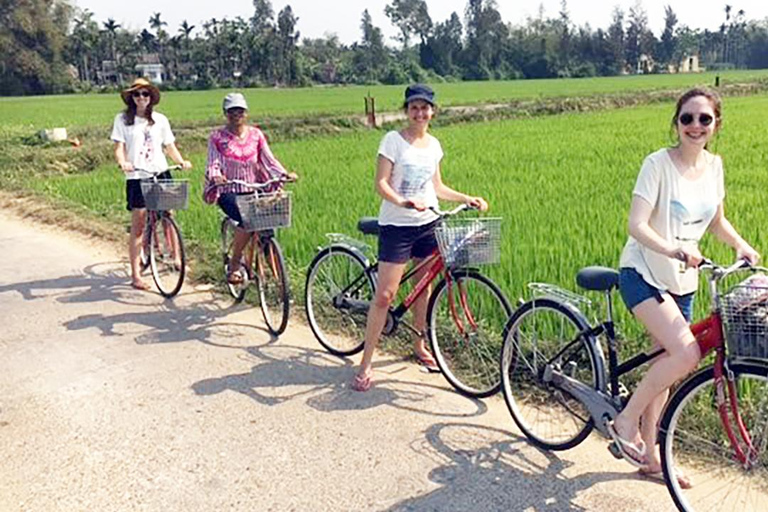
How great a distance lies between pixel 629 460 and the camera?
314 cm

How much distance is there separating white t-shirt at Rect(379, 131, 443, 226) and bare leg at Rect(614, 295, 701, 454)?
59.0 inches

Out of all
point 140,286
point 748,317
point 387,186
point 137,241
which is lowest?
point 140,286

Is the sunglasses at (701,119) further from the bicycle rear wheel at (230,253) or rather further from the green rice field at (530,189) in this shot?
the bicycle rear wheel at (230,253)

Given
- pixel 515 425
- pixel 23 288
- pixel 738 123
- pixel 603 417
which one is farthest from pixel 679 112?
pixel 738 123

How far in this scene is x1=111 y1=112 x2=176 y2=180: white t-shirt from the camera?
646cm

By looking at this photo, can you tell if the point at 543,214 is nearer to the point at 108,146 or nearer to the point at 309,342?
the point at 309,342

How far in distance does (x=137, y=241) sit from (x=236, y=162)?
5.99 ft

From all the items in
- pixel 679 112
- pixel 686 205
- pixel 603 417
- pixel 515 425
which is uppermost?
pixel 679 112

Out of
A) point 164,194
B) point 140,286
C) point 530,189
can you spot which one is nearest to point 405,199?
point 164,194

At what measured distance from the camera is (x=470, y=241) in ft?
13.0

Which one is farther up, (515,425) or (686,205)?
(686,205)

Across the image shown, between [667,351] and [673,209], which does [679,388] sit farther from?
[673,209]

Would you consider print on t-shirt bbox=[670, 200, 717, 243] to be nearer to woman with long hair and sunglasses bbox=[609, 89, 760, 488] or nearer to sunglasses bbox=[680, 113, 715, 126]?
woman with long hair and sunglasses bbox=[609, 89, 760, 488]

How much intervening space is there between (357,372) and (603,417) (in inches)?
68.1
